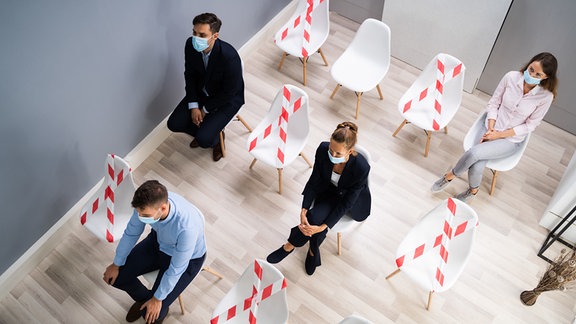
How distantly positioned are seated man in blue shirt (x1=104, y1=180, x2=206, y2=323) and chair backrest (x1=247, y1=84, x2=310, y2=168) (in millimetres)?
1120

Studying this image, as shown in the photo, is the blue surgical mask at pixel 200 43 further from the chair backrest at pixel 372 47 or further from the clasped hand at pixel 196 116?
the chair backrest at pixel 372 47

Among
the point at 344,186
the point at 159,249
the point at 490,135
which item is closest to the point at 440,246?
the point at 344,186

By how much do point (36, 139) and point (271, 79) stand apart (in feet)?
8.81

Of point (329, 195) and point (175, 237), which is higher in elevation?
point (175, 237)

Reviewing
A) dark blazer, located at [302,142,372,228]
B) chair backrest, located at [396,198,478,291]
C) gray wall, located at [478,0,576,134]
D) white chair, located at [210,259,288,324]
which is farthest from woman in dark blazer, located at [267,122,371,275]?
gray wall, located at [478,0,576,134]

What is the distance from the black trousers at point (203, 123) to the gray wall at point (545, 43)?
2852 mm

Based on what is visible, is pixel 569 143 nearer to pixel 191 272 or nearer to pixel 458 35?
pixel 458 35

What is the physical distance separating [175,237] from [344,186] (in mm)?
1348

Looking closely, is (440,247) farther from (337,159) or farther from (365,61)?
(365,61)

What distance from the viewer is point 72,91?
3.80 meters

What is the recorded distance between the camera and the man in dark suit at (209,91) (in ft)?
14.1

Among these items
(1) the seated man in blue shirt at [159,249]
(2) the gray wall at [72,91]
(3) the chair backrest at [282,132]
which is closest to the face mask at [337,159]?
(3) the chair backrest at [282,132]

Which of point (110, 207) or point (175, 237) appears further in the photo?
A: point (110, 207)

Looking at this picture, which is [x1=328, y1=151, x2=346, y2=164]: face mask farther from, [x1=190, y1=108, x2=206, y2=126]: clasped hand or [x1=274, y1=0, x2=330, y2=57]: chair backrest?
[x1=274, y1=0, x2=330, y2=57]: chair backrest
